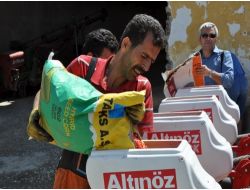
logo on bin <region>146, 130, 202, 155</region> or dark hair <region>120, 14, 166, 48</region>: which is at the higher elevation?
dark hair <region>120, 14, 166, 48</region>

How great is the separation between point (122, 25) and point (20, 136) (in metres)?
7.99

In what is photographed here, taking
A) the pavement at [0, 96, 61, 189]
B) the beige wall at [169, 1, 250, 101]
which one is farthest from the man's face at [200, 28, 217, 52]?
the pavement at [0, 96, 61, 189]

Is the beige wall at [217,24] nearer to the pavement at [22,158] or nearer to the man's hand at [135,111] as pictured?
the pavement at [22,158]

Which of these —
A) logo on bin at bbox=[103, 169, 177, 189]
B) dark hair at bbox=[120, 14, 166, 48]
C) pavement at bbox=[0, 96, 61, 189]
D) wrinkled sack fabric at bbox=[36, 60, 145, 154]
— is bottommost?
pavement at bbox=[0, 96, 61, 189]

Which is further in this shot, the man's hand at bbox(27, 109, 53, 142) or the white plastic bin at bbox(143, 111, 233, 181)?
the white plastic bin at bbox(143, 111, 233, 181)

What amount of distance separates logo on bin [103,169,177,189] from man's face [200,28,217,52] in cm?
273

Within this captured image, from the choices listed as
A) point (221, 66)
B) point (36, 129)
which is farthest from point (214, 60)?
point (36, 129)

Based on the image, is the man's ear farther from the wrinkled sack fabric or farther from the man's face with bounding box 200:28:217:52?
the man's face with bounding box 200:28:217:52

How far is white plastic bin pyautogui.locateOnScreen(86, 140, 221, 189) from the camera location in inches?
75.0

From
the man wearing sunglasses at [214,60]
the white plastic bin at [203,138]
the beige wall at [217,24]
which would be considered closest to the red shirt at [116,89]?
the white plastic bin at [203,138]

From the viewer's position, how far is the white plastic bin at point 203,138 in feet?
9.29

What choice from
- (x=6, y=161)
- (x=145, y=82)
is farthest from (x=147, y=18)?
(x=6, y=161)

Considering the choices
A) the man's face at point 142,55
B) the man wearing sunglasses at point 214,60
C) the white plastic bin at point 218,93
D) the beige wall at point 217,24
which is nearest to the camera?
the man's face at point 142,55

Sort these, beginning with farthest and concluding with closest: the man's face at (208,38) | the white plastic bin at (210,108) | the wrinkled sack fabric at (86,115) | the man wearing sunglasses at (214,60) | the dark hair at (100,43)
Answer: the man's face at (208,38) → the man wearing sunglasses at (214,60) → the white plastic bin at (210,108) → the dark hair at (100,43) → the wrinkled sack fabric at (86,115)
